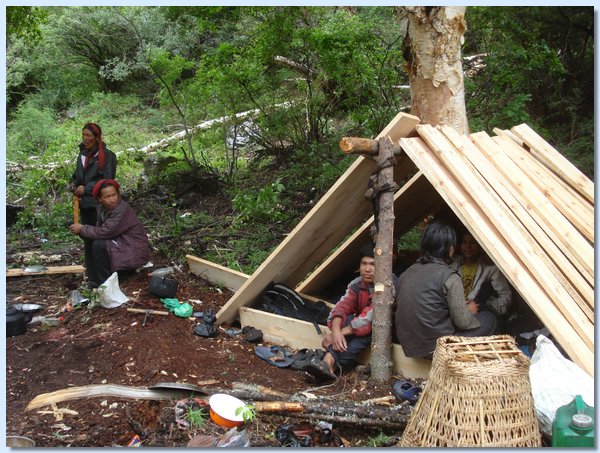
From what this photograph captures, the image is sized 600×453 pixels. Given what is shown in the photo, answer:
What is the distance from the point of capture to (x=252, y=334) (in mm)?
5605

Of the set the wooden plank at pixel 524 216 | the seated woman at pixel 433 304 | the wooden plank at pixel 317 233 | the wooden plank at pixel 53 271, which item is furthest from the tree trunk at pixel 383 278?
the wooden plank at pixel 53 271

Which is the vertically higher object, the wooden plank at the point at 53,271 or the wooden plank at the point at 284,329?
the wooden plank at the point at 53,271

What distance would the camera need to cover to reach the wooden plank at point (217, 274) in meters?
6.68

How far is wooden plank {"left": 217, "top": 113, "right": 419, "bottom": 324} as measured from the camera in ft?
16.2

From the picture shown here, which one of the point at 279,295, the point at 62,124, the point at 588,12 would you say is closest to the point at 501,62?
the point at 588,12

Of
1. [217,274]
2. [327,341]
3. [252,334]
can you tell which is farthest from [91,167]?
[327,341]

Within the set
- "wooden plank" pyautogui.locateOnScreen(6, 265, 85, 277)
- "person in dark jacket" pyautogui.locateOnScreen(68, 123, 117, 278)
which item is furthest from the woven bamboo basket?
"wooden plank" pyautogui.locateOnScreen(6, 265, 85, 277)

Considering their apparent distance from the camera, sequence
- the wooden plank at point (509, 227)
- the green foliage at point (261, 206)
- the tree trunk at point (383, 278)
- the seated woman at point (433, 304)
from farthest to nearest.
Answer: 1. the green foliage at point (261, 206)
2. the tree trunk at point (383, 278)
3. the seated woman at point (433, 304)
4. the wooden plank at point (509, 227)

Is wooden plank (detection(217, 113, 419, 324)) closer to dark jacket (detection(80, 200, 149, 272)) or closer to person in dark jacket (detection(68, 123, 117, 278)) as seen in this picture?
dark jacket (detection(80, 200, 149, 272))

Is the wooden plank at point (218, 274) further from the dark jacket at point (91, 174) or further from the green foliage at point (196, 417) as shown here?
the green foliage at point (196, 417)

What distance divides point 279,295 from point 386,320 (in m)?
1.61

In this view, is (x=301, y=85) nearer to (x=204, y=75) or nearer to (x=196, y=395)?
(x=204, y=75)

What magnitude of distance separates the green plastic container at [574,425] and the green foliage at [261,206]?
19.6ft

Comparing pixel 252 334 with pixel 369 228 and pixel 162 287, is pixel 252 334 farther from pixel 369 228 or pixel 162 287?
pixel 369 228
